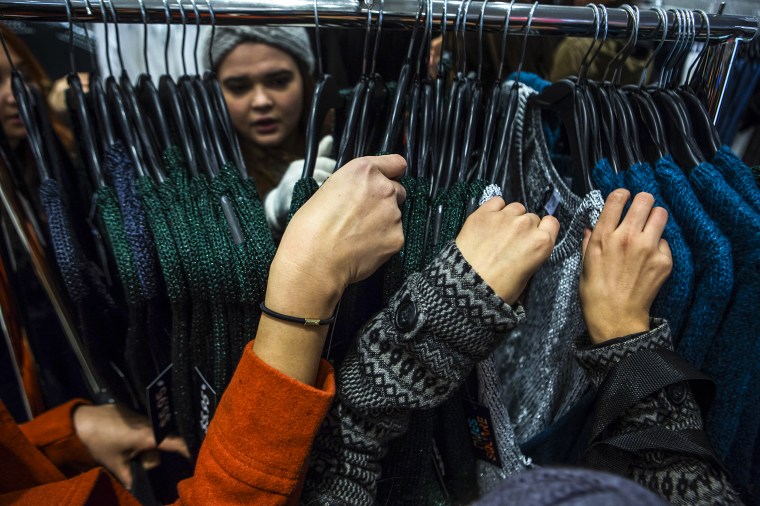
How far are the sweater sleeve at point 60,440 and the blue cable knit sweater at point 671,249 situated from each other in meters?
0.74

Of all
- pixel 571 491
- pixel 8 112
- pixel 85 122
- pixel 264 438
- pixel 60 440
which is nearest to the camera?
pixel 571 491

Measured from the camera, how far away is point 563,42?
3.56 ft

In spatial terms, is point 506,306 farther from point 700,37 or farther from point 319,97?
point 700,37

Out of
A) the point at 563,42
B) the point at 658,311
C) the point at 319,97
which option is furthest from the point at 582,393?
the point at 563,42

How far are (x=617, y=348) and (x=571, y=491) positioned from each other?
260mm

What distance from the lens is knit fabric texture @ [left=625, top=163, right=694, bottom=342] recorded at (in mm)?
457

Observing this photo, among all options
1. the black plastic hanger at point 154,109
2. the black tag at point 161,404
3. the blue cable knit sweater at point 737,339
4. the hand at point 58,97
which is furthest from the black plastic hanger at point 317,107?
the hand at point 58,97

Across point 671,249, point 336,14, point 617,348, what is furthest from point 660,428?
point 336,14

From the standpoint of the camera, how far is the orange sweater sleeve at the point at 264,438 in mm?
388

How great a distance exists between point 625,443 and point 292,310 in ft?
1.00

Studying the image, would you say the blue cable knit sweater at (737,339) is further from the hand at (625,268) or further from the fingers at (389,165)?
the fingers at (389,165)

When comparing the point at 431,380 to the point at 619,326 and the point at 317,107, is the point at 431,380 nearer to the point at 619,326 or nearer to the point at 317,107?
the point at 619,326

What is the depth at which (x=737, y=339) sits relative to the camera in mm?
469

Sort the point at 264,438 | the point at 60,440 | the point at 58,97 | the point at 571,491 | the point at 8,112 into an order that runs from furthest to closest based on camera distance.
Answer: the point at 58,97, the point at 8,112, the point at 60,440, the point at 264,438, the point at 571,491
